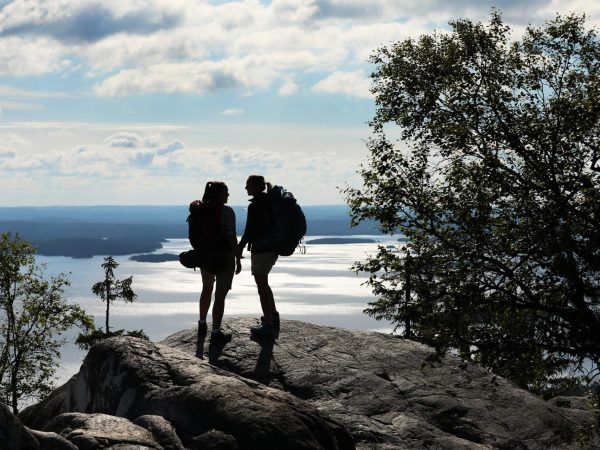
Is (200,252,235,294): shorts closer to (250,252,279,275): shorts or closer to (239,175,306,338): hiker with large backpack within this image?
(239,175,306,338): hiker with large backpack

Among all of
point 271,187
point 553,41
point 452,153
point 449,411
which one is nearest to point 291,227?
point 271,187

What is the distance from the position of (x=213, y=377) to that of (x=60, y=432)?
2.25 m

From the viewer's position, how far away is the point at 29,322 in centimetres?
5406

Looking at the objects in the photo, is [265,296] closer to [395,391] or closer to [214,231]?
[214,231]

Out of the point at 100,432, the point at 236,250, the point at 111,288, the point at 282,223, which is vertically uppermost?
the point at 282,223

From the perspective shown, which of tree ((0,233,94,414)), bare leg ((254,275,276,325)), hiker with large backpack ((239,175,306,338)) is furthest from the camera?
tree ((0,233,94,414))

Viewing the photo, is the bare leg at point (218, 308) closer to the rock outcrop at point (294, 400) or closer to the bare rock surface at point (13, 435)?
the rock outcrop at point (294, 400)

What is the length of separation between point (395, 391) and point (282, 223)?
151 inches

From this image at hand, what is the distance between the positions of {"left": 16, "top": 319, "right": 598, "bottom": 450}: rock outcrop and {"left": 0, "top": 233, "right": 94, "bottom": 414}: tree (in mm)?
40557

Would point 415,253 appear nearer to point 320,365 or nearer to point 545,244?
point 545,244

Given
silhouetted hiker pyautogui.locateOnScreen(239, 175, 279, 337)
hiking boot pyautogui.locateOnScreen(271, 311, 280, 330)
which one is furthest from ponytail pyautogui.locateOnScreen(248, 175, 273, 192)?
hiking boot pyautogui.locateOnScreen(271, 311, 280, 330)

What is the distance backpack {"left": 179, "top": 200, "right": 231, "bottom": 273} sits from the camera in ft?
45.1

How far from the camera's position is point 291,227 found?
14.4 meters

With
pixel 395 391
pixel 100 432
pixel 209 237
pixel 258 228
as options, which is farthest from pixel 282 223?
pixel 100 432
